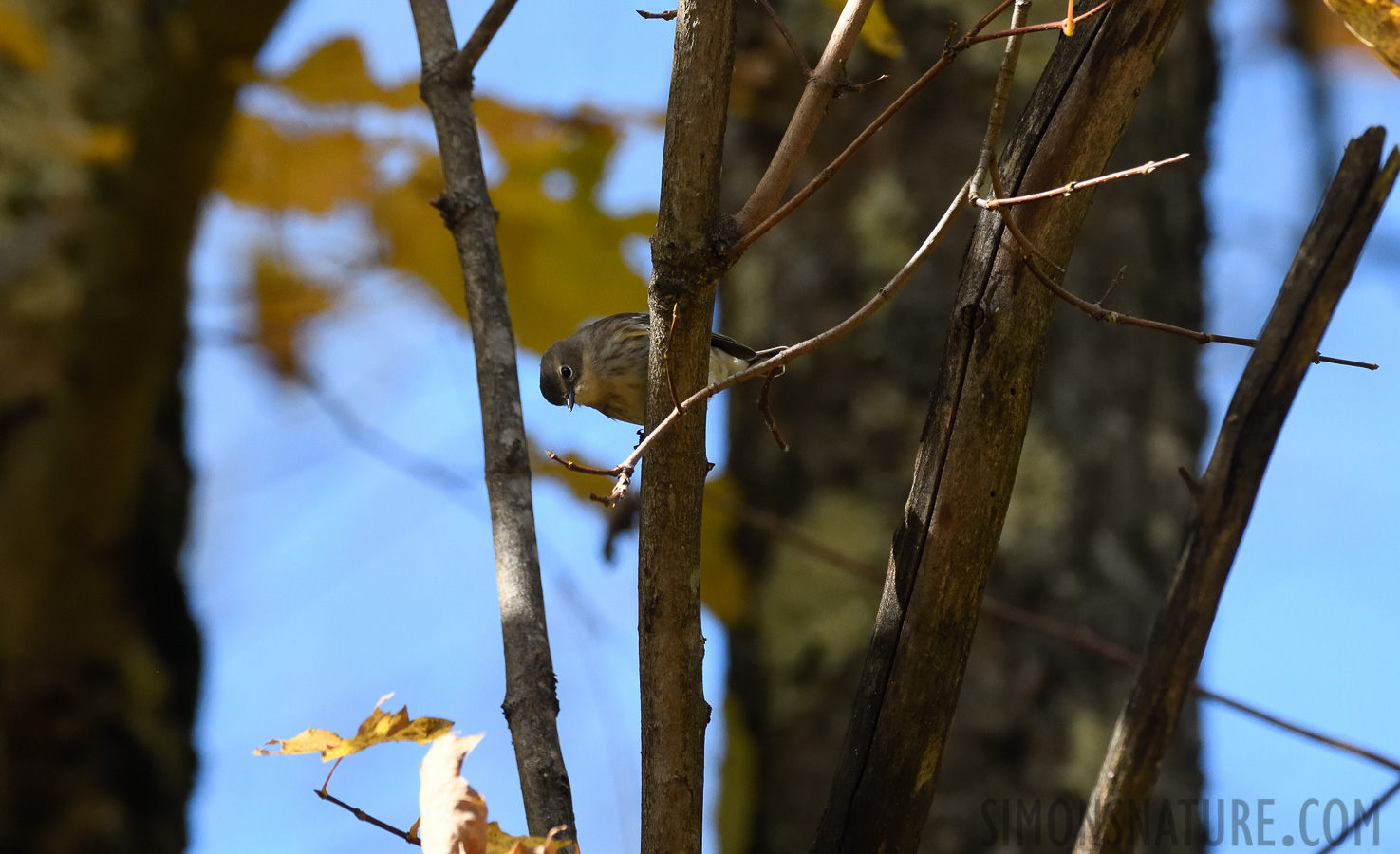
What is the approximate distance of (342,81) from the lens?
3963 millimetres

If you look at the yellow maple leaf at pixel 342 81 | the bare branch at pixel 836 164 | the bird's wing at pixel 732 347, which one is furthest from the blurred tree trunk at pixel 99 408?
the bare branch at pixel 836 164

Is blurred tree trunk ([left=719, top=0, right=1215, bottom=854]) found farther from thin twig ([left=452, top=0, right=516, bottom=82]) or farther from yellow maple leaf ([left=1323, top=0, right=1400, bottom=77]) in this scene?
yellow maple leaf ([left=1323, top=0, right=1400, bottom=77])

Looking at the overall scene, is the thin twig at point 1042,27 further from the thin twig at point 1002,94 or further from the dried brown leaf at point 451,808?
the dried brown leaf at point 451,808

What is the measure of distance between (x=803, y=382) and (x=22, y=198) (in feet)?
11.5

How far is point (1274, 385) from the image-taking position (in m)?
1.53

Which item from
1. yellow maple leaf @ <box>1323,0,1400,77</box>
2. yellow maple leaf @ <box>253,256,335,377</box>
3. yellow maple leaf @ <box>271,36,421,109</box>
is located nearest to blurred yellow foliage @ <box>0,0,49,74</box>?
yellow maple leaf @ <box>271,36,421,109</box>

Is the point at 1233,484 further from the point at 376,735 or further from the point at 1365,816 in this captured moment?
the point at 376,735

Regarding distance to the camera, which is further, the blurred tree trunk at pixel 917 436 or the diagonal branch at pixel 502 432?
the blurred tree trunk at pixel 917 436

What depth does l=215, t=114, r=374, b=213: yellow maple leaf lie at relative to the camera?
4.61 meters

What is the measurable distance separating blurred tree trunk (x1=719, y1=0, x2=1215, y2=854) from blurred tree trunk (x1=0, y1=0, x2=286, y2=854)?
7.51 ft

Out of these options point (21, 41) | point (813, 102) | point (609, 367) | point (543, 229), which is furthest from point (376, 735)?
point (21, 41)

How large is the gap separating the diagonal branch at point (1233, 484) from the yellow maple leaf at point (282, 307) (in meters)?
5.89

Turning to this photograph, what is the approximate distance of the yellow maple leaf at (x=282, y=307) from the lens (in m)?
6.81

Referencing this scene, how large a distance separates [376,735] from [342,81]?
284 cm
